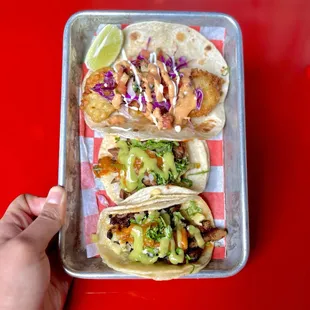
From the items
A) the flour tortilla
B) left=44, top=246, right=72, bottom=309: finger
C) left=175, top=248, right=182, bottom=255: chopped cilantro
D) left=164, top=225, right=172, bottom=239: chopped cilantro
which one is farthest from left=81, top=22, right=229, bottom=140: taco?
left=44, top=246, right=72, bottom=309: finger

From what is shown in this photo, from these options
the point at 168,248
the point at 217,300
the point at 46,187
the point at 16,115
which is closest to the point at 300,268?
the point at 217,300

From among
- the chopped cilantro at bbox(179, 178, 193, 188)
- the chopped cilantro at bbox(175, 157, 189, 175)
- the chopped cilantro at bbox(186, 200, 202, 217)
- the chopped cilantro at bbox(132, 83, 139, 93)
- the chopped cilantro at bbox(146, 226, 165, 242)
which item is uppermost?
the chopped cilantro at bbox(132, 83, 139, 93)

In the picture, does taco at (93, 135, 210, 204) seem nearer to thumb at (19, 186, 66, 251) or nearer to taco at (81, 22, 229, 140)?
taco at (81, 22, 229, 140)

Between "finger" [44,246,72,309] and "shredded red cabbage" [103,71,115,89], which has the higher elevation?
→ "shredded red cabbage" [103,71,115,89]

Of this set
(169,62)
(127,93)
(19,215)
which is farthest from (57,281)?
(169,62)

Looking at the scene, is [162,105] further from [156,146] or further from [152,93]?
[156,146]

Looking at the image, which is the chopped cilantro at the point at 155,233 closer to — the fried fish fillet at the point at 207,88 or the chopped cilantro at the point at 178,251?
the chopped cilantro at the point at 178,251

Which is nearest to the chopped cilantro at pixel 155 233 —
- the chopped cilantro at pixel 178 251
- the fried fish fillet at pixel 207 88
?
the chopped cilantro at pixel 178 251
